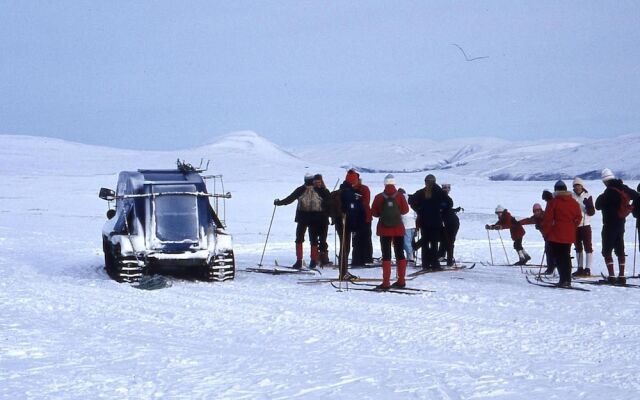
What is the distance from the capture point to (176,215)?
14.0 meters

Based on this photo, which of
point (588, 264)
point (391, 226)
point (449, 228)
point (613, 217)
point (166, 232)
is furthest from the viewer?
point (449, 228)

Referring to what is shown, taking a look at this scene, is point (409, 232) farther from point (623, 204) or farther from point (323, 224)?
point (623, 204)

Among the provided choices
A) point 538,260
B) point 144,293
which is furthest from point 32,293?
point 538,260

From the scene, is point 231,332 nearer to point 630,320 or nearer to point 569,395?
point 569,395

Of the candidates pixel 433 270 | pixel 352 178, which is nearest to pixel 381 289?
pixel 433 270

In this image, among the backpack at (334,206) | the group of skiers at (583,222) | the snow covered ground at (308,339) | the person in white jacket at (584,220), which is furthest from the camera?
the backpack at (334,206)

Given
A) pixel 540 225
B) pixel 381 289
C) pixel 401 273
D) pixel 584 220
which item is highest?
pixel 584 220

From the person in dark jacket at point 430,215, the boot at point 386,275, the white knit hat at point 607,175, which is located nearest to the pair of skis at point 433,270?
the person in dark jacket at point 430,215

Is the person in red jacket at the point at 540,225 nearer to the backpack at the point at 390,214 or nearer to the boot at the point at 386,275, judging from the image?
the backpack at the point at 390,214

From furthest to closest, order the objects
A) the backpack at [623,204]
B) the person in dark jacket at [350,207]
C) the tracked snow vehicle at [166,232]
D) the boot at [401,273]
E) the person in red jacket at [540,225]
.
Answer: the person in dark jacket at [350,207] → the person in red jacket at [540,225] → the tracked snow vehicle at [166,232] → the backpack at [623,204] → the boot at [401,273]

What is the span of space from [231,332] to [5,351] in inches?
87.2

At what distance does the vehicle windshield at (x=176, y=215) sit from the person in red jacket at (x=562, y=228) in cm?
565

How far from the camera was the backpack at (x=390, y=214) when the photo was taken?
12391mm

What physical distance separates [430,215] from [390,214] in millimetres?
3104
